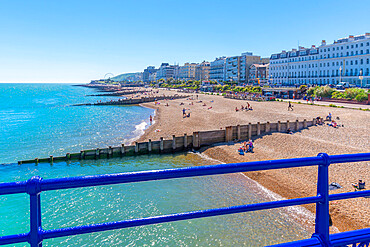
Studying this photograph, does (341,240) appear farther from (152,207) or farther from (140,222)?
(152,207)

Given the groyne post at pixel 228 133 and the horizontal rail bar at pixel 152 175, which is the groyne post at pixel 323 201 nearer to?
the horizontal rail bar at pixel 152 175

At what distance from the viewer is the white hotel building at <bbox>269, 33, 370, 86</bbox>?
270ft

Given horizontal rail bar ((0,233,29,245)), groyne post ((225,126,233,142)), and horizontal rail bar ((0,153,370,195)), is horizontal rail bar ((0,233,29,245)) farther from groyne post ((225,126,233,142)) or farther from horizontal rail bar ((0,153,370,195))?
groyne post ((225,126,233,142))

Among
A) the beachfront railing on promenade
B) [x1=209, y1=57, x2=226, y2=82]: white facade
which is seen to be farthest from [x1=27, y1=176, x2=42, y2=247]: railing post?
[x1=209, y1=57, x2=226, y2=82]: white facade

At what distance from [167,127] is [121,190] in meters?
23.9

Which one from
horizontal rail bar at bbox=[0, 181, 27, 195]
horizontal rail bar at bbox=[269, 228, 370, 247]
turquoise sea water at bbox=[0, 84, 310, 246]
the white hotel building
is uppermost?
the white hotel building

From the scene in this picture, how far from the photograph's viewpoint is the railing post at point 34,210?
200cm

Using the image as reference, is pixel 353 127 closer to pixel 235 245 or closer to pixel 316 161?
pixel 235 245

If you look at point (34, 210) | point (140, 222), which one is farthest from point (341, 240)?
point (34, 210)

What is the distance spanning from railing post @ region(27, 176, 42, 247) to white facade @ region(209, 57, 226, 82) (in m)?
167

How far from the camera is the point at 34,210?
2041 millimetres

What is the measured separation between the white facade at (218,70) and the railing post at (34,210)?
547ft

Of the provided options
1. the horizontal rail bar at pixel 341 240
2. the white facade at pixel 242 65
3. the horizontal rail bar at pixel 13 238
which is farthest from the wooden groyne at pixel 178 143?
the white facade at pixel 242 65

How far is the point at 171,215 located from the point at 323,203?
1577 millimetres
